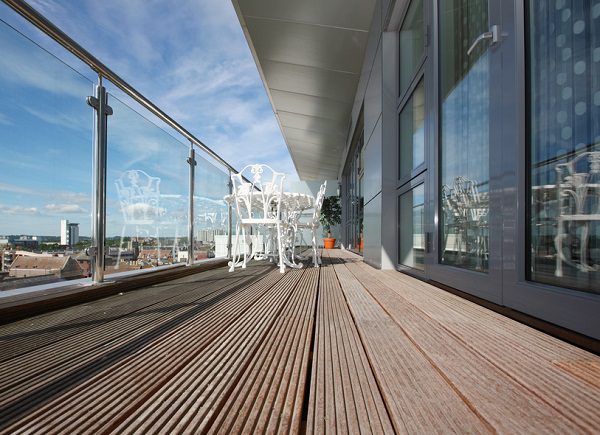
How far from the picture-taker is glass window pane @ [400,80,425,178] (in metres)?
1.92

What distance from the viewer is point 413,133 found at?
2086mm

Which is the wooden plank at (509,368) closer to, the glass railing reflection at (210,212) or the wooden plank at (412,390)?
the wooden plank at (412,390)

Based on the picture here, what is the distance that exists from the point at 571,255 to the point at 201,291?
4.30 ft

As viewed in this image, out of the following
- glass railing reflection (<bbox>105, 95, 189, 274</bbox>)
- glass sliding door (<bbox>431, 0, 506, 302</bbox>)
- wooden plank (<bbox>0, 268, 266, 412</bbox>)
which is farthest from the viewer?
glass railing reflection (<bbox>105, 95, 189, 274</bbox>)

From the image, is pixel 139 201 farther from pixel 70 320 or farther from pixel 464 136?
pixel 464 136

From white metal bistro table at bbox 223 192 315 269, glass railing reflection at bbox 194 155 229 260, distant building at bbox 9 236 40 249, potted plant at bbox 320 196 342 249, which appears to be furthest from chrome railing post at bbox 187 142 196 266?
potted plant at bbox 320 196 342 249

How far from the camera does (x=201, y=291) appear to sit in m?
1.49

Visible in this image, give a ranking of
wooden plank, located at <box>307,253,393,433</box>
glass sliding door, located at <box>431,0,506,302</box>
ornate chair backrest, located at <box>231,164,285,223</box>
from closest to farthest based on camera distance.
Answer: wooden plank, located at <box>307,253,393,433</box>
glass sliding door, located at <box>431,0,506,302</box>
ornate chair backrest, located at <box>231,164,285,223</box>

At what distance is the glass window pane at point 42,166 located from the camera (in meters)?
1.10

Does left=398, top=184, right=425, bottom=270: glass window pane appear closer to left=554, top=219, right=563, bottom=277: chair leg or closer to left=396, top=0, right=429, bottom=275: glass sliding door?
left=396, top=0, right=429, bottom=275: glass sliding door

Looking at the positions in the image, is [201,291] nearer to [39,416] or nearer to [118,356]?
[118,356]

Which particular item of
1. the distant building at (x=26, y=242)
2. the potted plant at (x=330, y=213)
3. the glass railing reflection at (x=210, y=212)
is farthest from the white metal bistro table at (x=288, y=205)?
the potted plant at (x=330, y=213)

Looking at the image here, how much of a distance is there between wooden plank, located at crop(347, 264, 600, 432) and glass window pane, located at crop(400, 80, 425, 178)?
119 cm

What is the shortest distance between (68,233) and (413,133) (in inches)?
75.3
